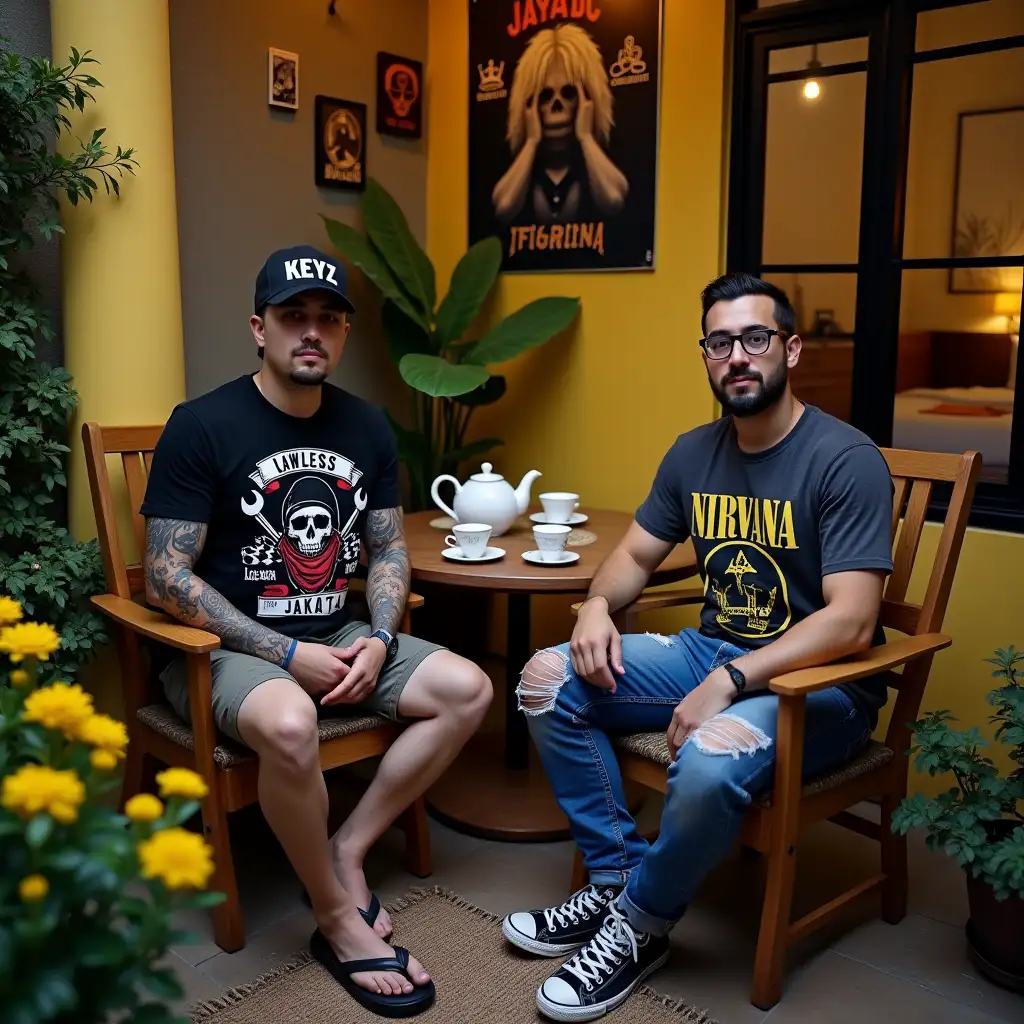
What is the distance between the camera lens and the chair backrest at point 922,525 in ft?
7.04

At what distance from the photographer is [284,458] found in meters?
2.20

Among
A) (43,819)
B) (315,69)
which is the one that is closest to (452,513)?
(315,69)

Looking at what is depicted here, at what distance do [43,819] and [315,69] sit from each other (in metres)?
2.81

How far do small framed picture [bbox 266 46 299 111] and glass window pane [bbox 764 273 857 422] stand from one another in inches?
84.2

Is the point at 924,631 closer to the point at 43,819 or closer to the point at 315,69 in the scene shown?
the point at 43,819

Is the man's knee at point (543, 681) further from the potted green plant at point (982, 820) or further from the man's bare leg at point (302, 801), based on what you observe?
the potted green plant at point (982, 820)

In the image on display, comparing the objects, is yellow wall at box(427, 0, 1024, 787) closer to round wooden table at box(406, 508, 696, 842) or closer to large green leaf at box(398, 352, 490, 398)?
round wooden table at box(406, 508, 696, 842)

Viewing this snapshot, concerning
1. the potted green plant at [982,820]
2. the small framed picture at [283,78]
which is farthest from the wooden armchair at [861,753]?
the small framed picture at [283,78]

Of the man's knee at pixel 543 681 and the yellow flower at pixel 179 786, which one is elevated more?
the yellow flower at pixel 179 786

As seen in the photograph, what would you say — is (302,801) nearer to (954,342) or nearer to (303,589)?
(303,589)

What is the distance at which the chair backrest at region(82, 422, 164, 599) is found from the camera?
2.34 meters

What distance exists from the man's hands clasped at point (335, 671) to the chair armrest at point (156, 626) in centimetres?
20

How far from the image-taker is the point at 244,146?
303 centimetres

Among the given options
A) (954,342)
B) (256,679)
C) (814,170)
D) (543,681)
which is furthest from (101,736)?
(954,342)
